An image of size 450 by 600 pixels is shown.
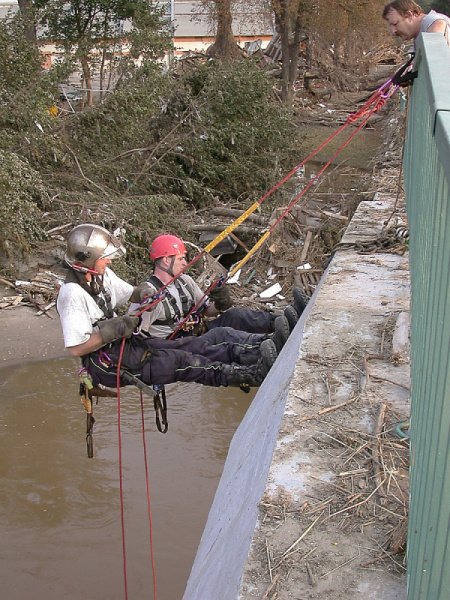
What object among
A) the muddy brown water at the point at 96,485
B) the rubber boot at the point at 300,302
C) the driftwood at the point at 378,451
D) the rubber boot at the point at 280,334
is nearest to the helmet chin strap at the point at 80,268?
the rubber boot at the point at 280,334

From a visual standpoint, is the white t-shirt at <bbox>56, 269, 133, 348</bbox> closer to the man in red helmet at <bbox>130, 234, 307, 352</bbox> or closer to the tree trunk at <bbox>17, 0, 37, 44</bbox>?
the man in red helmet at <bbox>130, 234, 307, 352</bbox>

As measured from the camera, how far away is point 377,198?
33.3ft

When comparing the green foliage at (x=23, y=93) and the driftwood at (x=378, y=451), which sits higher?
the green foliage at (x=23, y=93)

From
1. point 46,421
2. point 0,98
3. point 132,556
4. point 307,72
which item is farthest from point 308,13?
point 132,556

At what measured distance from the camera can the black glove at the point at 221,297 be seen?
6773 mm

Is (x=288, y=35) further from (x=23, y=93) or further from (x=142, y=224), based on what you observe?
(x=142, y=224)

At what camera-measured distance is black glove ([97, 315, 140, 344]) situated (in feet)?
19.0

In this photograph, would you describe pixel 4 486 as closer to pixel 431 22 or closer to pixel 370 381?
pixel 370 381

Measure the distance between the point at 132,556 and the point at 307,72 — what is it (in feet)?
85.4

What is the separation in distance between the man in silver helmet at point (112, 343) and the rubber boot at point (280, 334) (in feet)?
1.02

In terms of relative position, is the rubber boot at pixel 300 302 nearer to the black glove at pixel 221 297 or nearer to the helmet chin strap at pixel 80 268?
the black glove at pixel 221 297

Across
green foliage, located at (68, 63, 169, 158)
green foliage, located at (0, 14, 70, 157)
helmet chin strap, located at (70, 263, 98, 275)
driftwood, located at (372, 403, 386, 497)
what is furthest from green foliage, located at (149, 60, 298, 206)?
driftwood, located at (372, 403, 386, 497)

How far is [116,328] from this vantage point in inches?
229

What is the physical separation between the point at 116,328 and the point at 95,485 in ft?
15.2
